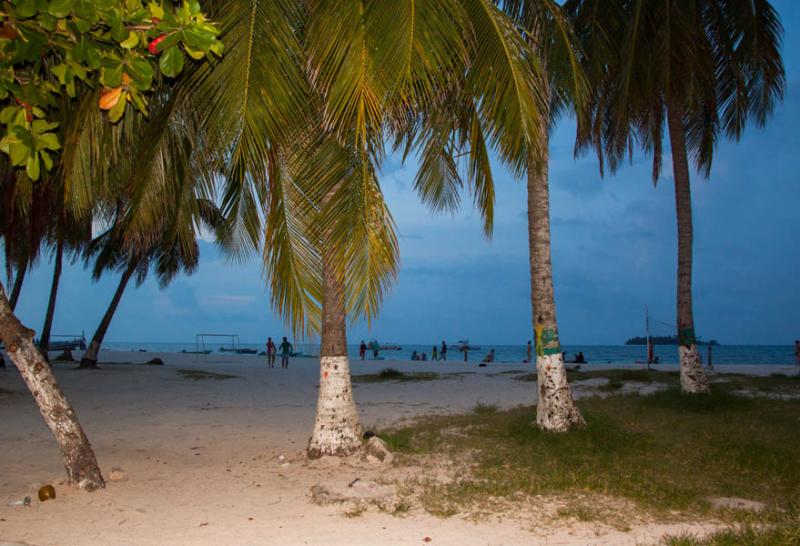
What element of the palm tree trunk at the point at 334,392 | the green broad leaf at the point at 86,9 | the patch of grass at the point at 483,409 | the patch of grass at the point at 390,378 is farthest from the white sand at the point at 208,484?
the patch of grass at the point at 390,378

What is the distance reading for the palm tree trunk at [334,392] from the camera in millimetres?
7660

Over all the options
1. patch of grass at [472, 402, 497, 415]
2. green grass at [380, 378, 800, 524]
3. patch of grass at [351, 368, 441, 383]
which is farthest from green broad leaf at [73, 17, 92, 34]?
patch of grass at [351, 368, 441, 383]

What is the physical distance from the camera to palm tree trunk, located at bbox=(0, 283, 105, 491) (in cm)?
620

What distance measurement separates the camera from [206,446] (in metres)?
9.03

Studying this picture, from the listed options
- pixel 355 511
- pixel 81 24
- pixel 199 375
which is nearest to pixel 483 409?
pixel 355 511

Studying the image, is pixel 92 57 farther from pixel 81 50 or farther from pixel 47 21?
pixel 47 21

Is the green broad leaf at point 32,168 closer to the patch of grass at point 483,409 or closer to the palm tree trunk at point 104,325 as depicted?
the patch of grass at point 483,409

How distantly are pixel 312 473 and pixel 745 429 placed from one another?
22.1 feet

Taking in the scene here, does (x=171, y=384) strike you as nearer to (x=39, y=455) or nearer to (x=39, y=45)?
(x=39, y=455)

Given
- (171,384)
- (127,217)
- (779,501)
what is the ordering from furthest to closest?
(171,384) < (127,217) < (779,501)

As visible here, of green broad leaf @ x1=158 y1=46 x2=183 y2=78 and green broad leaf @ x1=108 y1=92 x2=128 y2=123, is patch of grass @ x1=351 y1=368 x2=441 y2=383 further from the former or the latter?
green broad leaf @ x1=158 y1=46 x2=183 y2=78

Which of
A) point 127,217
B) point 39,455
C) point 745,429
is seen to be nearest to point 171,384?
point 39,455

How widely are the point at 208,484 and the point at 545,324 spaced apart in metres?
5.22

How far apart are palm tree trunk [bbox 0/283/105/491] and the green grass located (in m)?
3.49
